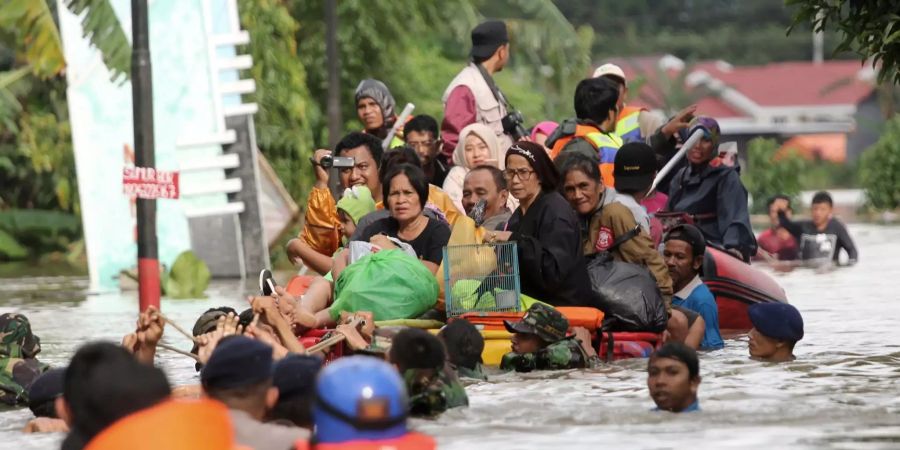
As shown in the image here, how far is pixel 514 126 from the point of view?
52.8 ft

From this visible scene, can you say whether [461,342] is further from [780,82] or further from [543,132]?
[780,82]

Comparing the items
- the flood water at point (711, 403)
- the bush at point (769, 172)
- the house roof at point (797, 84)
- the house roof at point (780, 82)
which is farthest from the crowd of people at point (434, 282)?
the house roof at point (797, 84)

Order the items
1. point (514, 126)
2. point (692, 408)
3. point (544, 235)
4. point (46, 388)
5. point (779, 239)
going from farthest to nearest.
Result: point (779, 239)
point (514, 126)
point (544, 235)
point (46, 388)
point (692, 408)

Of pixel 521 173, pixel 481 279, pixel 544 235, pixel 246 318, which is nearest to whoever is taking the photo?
pixel 246 318

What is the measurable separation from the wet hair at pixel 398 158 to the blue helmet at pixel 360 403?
24.5 ft

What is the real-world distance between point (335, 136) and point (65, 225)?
730cm

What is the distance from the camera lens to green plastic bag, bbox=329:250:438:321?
1284cm

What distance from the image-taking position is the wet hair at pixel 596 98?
50.2ft

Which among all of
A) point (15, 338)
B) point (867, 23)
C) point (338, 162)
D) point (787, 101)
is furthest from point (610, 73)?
point (787, 101)

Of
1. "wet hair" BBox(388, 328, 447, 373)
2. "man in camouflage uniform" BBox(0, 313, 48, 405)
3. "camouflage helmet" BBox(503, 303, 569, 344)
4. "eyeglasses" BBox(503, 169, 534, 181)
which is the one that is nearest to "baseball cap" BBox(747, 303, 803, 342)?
"camouflage helmet" BBox(503, 303, 569, 344)

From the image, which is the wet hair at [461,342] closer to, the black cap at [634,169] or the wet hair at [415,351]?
the wet hair at [415,351]

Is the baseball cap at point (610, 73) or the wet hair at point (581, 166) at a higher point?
the baseball cap at point (610, 73)

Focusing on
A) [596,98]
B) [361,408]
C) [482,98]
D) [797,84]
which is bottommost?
[361,408]

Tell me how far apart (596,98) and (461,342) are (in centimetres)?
386
